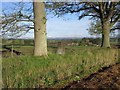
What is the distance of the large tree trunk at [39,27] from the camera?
48.3ft

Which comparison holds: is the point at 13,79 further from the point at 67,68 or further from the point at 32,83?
the point at 67,68

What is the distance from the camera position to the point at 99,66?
563 inches

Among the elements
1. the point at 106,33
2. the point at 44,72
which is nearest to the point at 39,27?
the point at 44,72

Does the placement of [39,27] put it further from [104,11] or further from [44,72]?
[104,11]

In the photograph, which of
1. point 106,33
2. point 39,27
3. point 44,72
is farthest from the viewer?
point 106,33

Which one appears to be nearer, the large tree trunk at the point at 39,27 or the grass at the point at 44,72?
the grass at the point at 44,72

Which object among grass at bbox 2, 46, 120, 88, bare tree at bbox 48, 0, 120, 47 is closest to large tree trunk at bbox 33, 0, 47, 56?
grass at bbox 2, 46, 120, 88

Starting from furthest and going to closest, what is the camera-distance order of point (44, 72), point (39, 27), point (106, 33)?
point (106, 33) → point (39, 27) → point (44, 72)

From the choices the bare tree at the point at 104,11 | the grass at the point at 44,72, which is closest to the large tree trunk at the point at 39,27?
the grass at the point at 44,72

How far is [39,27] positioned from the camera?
14.7m

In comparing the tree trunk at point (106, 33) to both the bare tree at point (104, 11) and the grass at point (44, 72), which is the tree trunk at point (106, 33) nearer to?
the bare tree at point (104, 11)

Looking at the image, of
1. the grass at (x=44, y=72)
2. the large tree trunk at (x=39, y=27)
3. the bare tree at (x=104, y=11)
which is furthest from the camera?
the bare tree at (x=104, y=11)

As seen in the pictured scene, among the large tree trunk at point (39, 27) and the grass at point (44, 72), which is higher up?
the large tree trunk at point (39, 27)

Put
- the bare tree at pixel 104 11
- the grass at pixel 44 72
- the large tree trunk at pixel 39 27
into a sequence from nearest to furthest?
the grass at pixel 44 72
the large tree trunk at pixel 39 27
the bare tree at pixel 104 11
